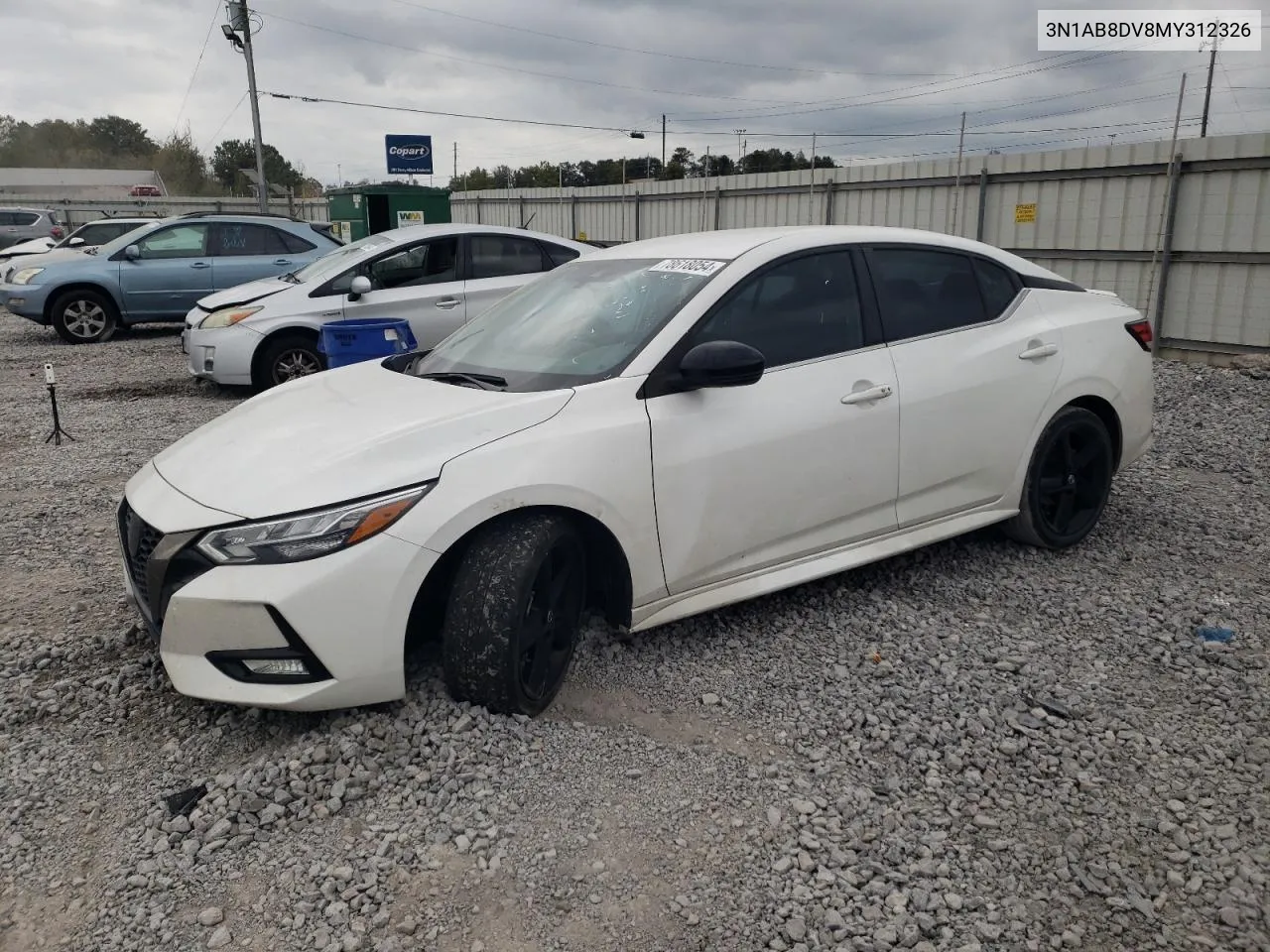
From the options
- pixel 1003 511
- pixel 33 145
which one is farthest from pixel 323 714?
pixel 33 145

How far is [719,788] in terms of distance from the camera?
120 inches

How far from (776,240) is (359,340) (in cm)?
396

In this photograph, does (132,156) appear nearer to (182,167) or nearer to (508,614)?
(182,167)

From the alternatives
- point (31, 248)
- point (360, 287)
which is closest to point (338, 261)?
point (360, 287)

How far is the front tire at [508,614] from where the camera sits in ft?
10.4

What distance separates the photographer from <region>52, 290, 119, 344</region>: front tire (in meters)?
13.4

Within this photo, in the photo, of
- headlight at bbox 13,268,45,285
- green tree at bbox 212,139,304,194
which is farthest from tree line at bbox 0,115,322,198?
headlight at bbox 13,268,45,285

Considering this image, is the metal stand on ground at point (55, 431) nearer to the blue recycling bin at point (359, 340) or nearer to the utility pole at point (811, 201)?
the blue recycling bin at point (359, 340)

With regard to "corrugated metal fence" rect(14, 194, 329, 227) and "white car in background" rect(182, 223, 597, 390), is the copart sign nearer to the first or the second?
"corrugated metal fence" rect(14, 194, 329, 227)

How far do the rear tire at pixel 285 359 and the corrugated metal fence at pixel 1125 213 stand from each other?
8.18 metres

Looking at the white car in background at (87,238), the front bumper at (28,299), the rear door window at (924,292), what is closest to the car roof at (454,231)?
the rear door window at (924,292)

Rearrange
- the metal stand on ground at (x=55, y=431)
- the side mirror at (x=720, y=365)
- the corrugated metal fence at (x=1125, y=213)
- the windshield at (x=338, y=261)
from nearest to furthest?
1. the side mirror at (x=720, y=365)
2. the metal stand on ground at (x=55, y=431)
3. the windshield at (x=338, y=261)
4. the corrugated metal fence at (x=1125, y=213)

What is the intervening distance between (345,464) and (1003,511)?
3.05m

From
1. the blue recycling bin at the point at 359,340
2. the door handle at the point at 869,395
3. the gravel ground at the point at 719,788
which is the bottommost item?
the gravel ground at the point at 719,788
